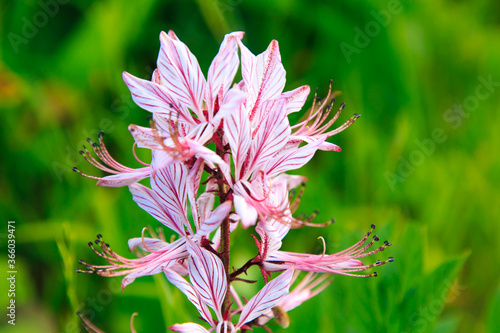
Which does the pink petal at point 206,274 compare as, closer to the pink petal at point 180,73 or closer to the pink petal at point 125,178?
the pink petal at point 125,178

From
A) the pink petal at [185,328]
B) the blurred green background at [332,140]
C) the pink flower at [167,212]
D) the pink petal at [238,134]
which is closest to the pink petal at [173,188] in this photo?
the pink flower at [167,212]

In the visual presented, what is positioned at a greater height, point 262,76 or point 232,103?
point 262,76

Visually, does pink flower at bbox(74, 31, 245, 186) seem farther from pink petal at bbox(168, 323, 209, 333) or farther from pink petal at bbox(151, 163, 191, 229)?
pink petal at bbox(168, 323, 209, 333)

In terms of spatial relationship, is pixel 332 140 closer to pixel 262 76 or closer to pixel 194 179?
pixel 262 76

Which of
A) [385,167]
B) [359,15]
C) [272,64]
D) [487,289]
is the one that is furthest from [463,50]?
[272,64]

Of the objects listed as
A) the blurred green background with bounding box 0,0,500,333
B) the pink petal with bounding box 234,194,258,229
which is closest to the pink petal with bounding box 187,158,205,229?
the pink petal with bounding box 234,194,258,229

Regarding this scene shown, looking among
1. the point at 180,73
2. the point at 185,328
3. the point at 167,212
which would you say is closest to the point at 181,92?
the point at 180,73
